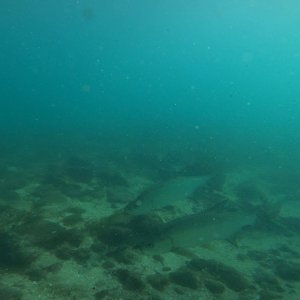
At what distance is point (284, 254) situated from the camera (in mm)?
8953

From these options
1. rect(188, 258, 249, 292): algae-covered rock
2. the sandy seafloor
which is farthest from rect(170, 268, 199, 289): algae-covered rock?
rect(188, 258, 249, 292): algae-covered rock

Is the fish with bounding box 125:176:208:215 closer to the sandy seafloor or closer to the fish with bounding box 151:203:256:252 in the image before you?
the fish with bounding box 151:203:256:252

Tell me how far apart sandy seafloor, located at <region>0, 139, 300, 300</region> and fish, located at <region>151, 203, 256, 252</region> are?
0.38m

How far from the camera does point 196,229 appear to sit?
21.7 feet

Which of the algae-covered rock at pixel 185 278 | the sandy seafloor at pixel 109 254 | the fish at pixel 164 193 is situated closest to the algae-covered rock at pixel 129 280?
the sandy seafloor at pixel 109 254

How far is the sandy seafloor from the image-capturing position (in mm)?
6477

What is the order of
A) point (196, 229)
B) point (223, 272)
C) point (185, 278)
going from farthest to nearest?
point (223, 272) → point (185, 278) → point (196, 229)

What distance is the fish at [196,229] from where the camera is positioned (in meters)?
6.47

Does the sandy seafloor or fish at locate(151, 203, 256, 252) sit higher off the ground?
fish at locate(151, 203, 256, 252)

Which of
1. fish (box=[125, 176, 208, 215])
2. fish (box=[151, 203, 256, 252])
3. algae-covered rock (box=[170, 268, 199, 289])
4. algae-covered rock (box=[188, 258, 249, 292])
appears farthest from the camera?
fish (box=[125, 176, 208, 215])

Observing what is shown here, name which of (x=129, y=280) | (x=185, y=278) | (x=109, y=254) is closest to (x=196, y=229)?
(x=185, y=278)

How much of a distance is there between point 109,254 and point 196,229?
214 centimetres

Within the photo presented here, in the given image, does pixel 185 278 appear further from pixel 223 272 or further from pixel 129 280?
pixel 129 280

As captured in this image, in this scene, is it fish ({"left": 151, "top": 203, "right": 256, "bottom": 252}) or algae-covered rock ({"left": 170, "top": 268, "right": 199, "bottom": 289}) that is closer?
fish ({"left": 151, "top": 203, "right": 256, "bottom": 252})
